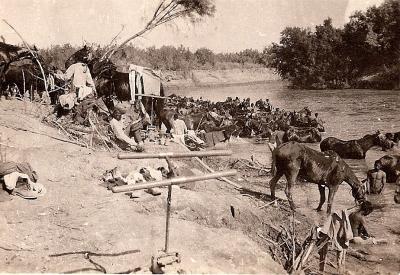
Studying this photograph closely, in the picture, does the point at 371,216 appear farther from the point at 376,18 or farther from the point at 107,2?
the point at 376,18

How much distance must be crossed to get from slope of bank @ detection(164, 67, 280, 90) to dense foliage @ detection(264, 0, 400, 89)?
1105 cm

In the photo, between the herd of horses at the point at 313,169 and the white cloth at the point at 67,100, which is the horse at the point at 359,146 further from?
the white cloth at the point at 67,100

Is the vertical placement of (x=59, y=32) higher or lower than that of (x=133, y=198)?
Result: higher

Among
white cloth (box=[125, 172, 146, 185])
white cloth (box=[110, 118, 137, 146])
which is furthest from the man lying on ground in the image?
white cloth (box=[110, 118, 137, 146])

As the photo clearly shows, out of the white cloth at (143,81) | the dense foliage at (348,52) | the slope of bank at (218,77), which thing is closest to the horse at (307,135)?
the white cloth at (143,81)

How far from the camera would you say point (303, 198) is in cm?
777

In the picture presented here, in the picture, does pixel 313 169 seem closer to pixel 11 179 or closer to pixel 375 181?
pixel 375 181

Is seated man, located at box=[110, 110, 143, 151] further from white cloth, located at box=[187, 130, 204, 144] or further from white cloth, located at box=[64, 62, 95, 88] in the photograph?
white cloth, located at box=[187, 130, 204, 144]

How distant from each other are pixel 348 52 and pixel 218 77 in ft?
63.5

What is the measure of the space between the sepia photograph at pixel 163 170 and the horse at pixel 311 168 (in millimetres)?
→ 19

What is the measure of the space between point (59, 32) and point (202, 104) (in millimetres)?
8855

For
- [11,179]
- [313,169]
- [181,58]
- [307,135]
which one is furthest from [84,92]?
[181,58]

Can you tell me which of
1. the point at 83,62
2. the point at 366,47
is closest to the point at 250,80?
the point at 366,47

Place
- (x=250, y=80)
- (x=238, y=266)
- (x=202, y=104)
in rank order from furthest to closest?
(x=250, y=80)
(x=202, y=104)
(x=238, y=266)
